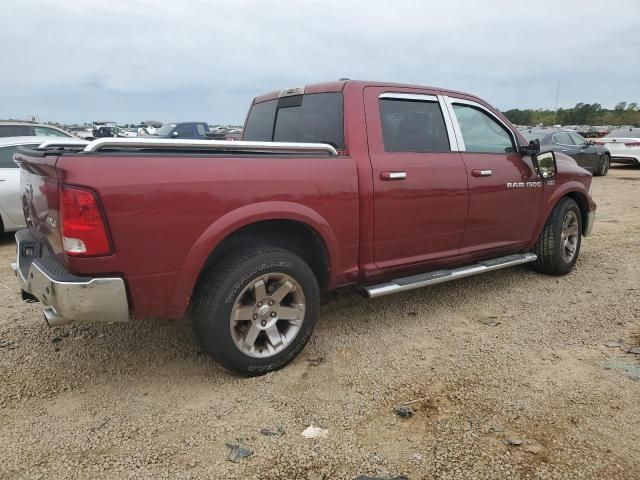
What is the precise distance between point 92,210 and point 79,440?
1.17 m

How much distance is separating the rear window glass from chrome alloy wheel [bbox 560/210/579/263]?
112 inches

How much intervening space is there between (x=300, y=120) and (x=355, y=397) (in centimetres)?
213

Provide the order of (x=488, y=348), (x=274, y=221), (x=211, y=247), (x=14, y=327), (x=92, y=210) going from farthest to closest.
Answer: (x=14, y=327)
(x=488, y=348)
(x=274, y=221)
(x=211, y=247)
(x=92, y=210)

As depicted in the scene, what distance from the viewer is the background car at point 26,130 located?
8.67 meters

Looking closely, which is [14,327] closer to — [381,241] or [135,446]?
[135,446]

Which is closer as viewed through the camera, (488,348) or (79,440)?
(79,440)

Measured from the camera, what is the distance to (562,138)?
13.6 metres

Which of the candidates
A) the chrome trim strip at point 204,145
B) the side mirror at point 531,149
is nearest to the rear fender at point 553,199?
the side mirror at point 531,149

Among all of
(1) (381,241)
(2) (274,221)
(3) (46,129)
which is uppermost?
(3) (46,129)

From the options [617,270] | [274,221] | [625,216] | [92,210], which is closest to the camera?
[92,210]

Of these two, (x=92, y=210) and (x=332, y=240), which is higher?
(x=92, y=210)

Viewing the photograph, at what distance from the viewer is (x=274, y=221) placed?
3.11 metres

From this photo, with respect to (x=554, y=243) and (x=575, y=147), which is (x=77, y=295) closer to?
(x=554, y=243)

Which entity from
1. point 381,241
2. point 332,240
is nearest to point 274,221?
point 332,240
